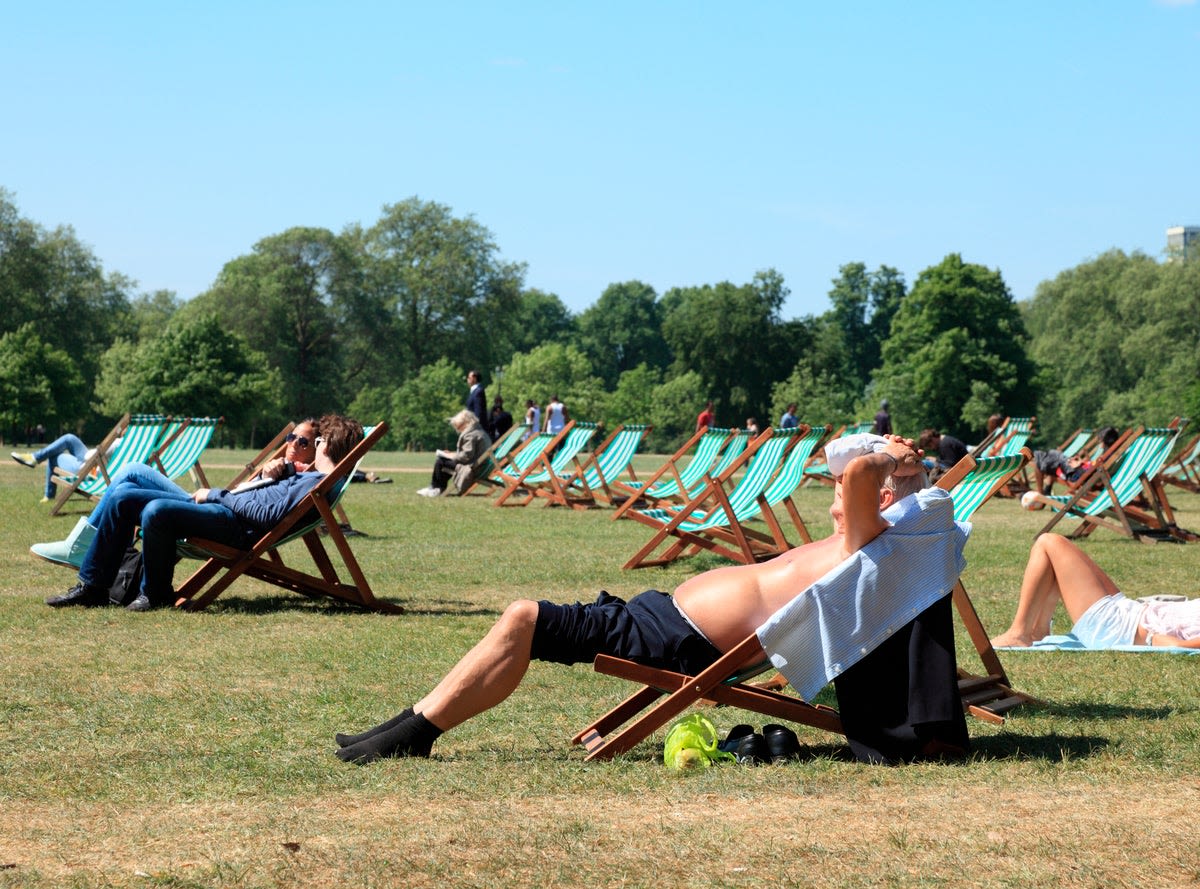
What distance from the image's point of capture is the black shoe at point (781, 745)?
175 inches

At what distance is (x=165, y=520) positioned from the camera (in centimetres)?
755

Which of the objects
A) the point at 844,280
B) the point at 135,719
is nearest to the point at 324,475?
the point at 135,719

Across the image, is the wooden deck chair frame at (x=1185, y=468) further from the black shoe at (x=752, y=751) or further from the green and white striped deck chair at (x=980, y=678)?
the black shoe at (x=752, y=751)

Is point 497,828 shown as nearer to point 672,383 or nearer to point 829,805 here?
point 829,805

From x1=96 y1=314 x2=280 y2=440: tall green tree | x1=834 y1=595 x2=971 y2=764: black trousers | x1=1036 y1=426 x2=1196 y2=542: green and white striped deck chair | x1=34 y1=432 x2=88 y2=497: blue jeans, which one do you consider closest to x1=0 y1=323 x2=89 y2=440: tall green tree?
x1=96 y1=314 x2=280 y2=440: tall green tree

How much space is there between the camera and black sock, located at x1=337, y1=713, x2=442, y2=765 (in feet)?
14.2

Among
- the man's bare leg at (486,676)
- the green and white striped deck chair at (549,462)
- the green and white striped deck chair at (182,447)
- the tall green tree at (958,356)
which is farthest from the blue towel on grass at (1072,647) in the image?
the tall green tree at (958,356)

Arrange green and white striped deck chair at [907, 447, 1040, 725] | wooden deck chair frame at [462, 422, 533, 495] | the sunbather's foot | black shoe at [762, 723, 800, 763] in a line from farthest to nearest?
wooden deck chair frame at [462, 422, 533, 495], the sunbather's foot, green and white striped deck chair at [907, 447, 1040, 725], black shoe at [762, 723, 800, 763]

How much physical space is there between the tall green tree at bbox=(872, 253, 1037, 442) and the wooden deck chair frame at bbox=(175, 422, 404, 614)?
50693 millimetres

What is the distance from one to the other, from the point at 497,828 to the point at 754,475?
6.75 m

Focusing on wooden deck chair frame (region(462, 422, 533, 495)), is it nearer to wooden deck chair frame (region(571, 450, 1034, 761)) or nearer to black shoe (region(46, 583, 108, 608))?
black shoe (region(46, 583, 108, 608))

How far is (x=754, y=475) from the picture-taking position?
1012cm

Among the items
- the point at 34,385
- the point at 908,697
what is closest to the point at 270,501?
the point at 908,697

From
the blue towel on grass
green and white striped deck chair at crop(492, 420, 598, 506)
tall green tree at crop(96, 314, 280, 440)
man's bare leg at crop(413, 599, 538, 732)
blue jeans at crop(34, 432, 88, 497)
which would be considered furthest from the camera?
tall green tree at crop(96, 314, 280, 440)
